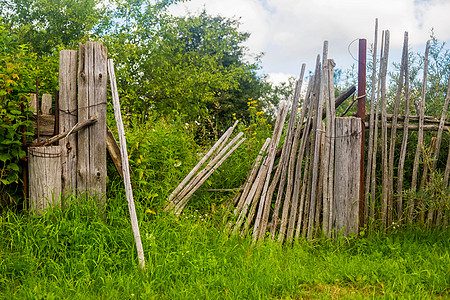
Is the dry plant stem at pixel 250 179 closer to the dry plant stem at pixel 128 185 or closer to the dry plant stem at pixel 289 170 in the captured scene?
the dry plant stem at pixel 289 170

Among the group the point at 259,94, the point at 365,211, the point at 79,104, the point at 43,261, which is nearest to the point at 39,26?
the point at 259,94

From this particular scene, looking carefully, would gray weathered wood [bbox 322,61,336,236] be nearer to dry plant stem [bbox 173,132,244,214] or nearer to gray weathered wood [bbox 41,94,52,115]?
dry plant stem [bbox 173,132,244,214]

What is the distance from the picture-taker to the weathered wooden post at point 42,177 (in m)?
3.77

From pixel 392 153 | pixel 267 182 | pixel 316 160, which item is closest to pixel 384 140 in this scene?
pixel 392 153

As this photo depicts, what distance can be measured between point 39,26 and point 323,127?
34.4 ft

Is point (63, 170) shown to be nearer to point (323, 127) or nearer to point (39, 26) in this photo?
point (323, 127)

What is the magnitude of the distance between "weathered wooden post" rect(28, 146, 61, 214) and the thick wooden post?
27 cm

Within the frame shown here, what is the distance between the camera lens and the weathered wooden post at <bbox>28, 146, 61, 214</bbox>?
148 inches

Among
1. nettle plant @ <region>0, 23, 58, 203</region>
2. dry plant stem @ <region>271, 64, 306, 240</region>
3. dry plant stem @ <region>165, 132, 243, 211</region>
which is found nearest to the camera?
nettle plant @ <region>0, 23, 58, 203</region>

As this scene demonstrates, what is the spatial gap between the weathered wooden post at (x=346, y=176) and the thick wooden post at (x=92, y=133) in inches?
103

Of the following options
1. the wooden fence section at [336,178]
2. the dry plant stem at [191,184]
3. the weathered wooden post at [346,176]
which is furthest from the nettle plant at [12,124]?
the weathered wooden post at [346,176]

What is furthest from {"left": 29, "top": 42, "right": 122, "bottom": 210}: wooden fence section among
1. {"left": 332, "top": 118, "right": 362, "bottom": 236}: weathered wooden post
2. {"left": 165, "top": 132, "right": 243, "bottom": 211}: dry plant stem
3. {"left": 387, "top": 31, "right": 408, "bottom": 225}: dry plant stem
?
{"left": 387, "top": 31, "right": 408, "bottom": 225}: dry plant stem

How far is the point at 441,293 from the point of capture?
10.8 feet

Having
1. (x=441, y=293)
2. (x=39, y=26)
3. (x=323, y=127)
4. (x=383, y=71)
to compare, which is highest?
(x=39, y=26)
